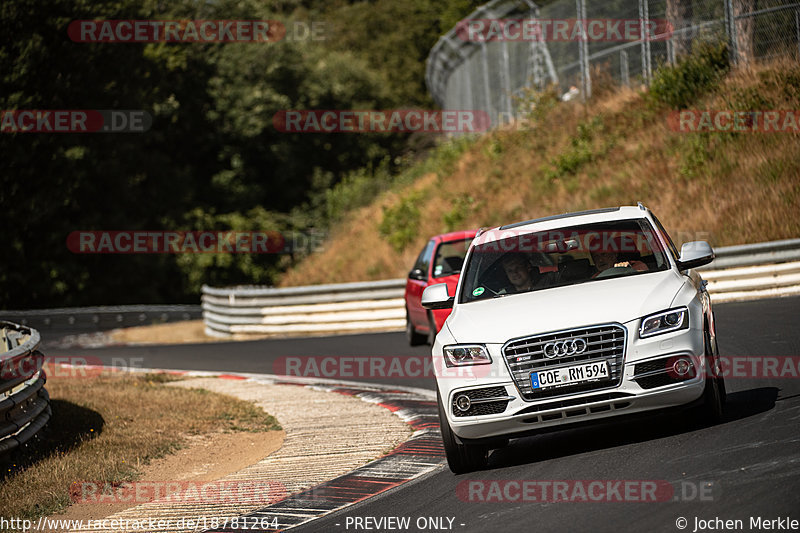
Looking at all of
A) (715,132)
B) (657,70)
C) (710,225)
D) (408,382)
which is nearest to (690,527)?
(408,382)

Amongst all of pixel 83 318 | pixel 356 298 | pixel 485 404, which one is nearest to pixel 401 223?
pixel 356 298

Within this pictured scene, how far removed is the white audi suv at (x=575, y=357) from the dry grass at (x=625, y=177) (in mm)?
11785

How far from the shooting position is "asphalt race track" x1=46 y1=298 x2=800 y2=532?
547 centimetres

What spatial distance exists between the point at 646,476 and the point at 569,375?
0.85 meters

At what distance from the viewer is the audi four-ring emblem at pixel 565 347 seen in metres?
6.82

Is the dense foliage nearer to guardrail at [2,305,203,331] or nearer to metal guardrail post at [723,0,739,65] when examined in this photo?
guardrail at [2,305,203,331]

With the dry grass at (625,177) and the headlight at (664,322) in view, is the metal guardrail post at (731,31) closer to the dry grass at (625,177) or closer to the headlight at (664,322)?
the dry grass at (625,177)

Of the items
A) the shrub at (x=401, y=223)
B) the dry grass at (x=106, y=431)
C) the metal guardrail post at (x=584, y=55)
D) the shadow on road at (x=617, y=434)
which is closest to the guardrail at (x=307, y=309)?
the shrub at (x=401, y=223)

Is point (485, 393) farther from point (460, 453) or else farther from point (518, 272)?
point (518, 272)

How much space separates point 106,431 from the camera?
10.6 metres
